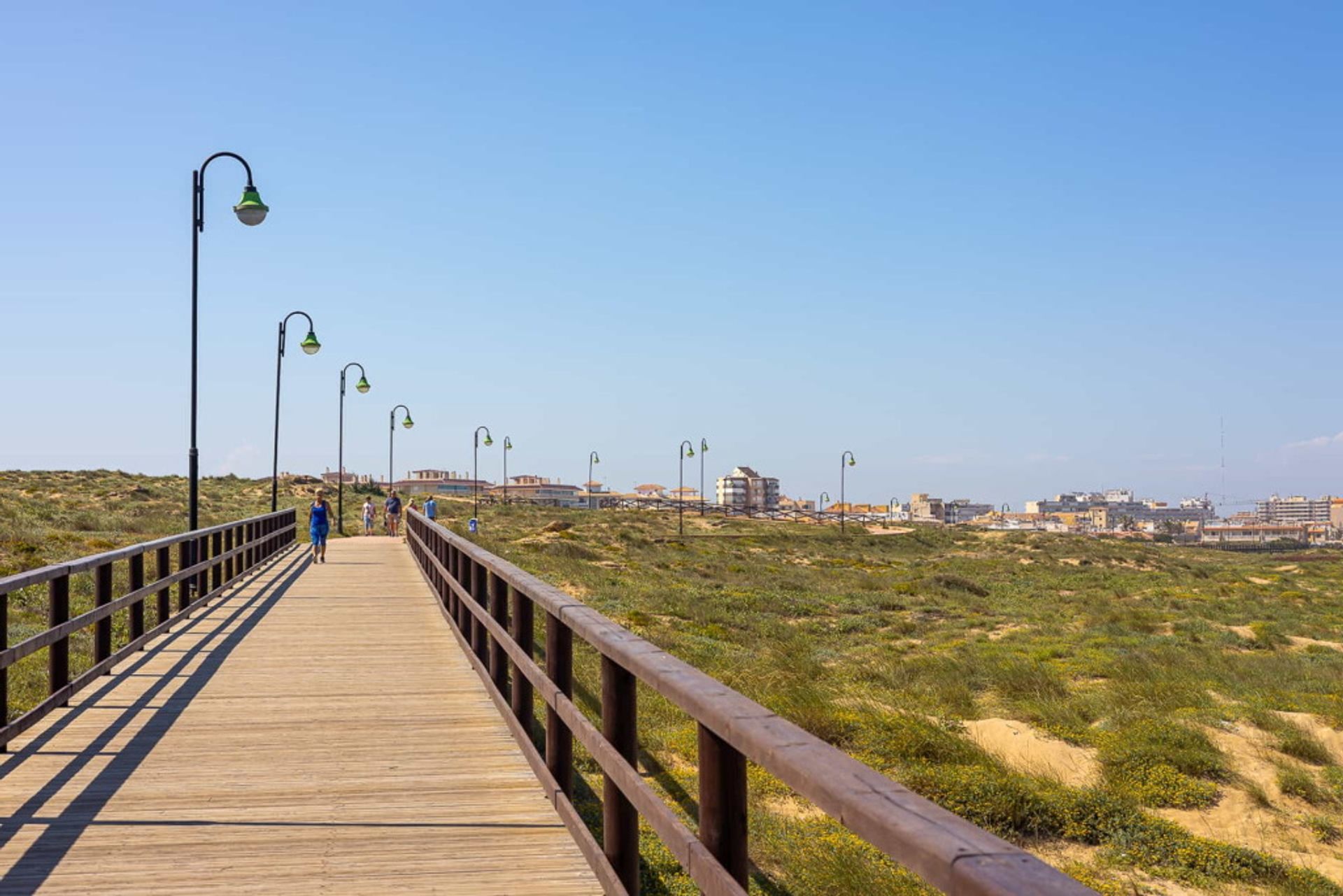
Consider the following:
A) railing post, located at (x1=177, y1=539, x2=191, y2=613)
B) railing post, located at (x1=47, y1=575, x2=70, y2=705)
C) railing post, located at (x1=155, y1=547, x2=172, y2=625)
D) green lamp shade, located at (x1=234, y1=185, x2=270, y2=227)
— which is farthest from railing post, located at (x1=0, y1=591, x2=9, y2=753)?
green lamp shade, located at (x1=234, y1=185, x2=270, y2=227)

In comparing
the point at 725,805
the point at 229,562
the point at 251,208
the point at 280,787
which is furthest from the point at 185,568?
the point at 725,805

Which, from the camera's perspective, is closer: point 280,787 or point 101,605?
point 280,787

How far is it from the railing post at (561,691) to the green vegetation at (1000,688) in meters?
0.97

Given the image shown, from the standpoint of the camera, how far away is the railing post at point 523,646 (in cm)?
673

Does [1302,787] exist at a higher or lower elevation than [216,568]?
lower

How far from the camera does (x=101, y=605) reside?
9.19 m

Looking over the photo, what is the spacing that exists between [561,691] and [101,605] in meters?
5.62

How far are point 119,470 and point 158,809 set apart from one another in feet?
292

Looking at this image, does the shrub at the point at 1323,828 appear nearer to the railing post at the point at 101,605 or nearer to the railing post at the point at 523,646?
the railing post at the point at 523,646

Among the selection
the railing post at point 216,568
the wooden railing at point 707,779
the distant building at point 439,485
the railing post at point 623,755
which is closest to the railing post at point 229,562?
the railing post at point 216,568

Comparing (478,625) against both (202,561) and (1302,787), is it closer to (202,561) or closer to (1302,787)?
(202,561)

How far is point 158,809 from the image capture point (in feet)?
18.5

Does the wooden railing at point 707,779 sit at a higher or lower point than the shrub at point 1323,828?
higher

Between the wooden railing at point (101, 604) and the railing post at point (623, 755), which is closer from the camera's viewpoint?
the railing post at point (623, 755)
